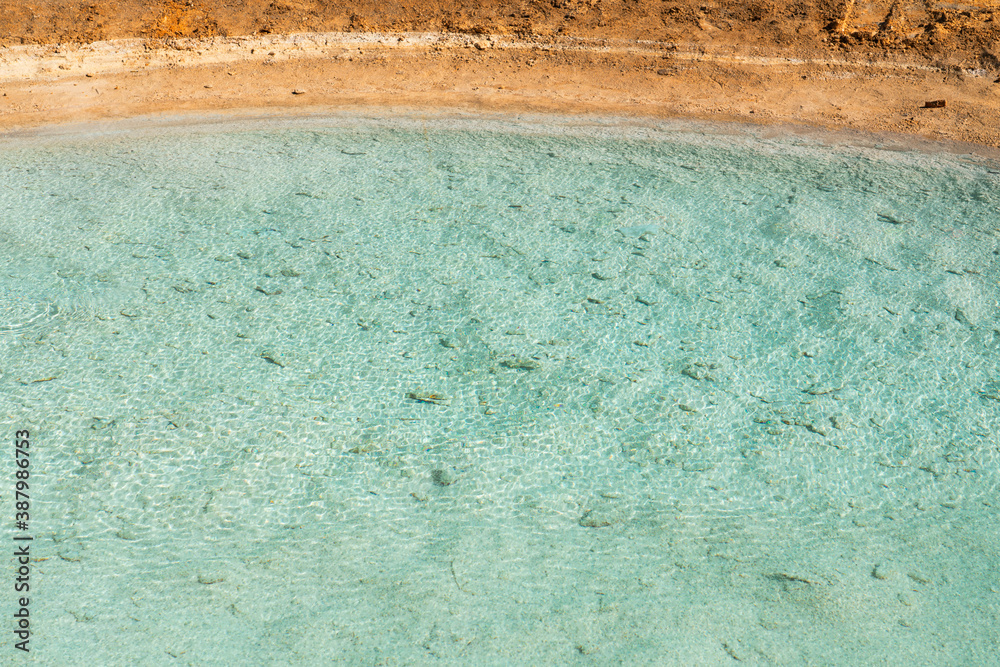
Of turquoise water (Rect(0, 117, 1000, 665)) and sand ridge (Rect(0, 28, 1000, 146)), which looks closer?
turquoise water (Rect(0, 117, 1000, 665))

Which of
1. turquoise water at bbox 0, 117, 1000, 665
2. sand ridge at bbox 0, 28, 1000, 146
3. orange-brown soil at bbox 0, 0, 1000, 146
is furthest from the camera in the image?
orange-brown soil at bbox 0, 0, 1000, 146

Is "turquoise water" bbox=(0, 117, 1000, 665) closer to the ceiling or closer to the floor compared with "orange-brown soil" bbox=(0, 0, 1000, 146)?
closer to the floor

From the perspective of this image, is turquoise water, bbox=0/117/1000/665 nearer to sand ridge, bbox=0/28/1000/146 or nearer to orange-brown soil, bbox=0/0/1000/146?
sand ridge, bbox=0/28/1000/146

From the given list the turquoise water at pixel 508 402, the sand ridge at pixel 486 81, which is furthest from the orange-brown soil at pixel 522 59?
the turquoise water at pixel 508 402

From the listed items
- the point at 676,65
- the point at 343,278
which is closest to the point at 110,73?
the point at 343,278

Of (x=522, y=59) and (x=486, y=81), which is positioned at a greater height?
(x=522, y=59)

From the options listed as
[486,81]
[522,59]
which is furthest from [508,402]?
[522,59]

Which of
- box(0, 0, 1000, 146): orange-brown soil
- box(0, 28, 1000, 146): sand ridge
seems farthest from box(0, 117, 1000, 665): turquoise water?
box(0, 0, 1000, 146): orange-brown soil

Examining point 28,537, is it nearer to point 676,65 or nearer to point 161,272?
point 161,272

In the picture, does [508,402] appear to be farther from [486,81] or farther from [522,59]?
[522,59]
